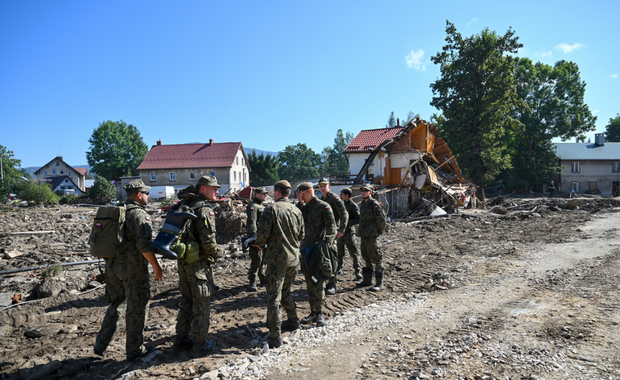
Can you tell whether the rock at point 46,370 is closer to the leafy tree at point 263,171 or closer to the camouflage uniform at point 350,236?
the camouflage uniform at point 350,236

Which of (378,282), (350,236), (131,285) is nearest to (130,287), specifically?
(131,285)

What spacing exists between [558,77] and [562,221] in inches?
1137

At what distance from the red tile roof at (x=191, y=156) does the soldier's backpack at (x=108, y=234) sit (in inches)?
1498

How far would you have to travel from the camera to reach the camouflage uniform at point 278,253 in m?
4.35

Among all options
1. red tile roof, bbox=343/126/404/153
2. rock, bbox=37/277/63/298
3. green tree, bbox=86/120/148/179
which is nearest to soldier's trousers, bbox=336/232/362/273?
rock, bbox=37/277/63/298

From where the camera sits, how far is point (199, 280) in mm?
4203

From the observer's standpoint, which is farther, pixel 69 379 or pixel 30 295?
pixel 30 295

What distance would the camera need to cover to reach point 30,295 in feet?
22.8

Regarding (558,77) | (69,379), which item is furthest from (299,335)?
(558,77)

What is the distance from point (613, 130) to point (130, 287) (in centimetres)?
6932

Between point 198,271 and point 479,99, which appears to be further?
point 479,99

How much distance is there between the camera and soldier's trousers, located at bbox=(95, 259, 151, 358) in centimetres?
412

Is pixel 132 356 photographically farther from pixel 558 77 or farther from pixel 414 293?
pixel 558 77

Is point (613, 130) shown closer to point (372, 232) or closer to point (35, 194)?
point (372, 232)
